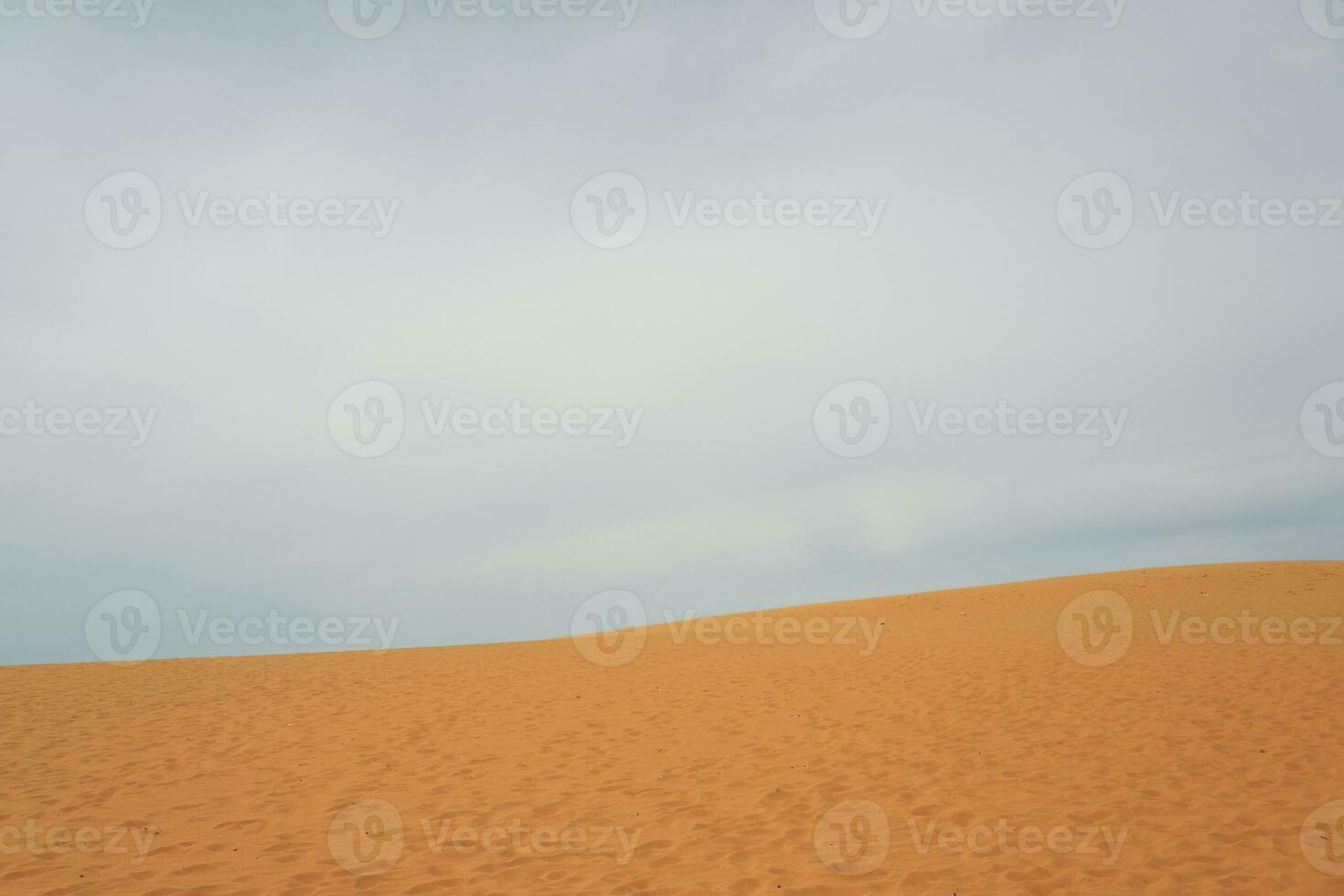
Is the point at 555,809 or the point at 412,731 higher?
the point at 412,731

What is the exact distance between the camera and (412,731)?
1538 centimetres

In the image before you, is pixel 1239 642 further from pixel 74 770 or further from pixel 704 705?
pixel 74 770

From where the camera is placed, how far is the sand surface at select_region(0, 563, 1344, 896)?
29.5ft

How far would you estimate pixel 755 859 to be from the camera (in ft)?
30.4

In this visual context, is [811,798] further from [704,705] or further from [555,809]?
[704,705]

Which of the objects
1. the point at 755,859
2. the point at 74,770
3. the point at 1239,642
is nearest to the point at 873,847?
the point at 755,859

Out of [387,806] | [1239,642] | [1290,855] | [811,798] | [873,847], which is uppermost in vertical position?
[1239,642]

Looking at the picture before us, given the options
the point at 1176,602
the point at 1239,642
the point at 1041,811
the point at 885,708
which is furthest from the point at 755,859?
the point at 1176,602

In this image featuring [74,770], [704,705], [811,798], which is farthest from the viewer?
[704,705]

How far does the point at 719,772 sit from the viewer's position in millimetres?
12508

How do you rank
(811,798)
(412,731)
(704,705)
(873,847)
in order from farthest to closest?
(704,705) < (412,731) < (811,798) < (873,847)

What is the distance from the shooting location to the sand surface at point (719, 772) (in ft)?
29.5

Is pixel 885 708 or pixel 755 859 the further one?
pixel 885 708

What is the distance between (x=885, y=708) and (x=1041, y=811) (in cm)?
537
